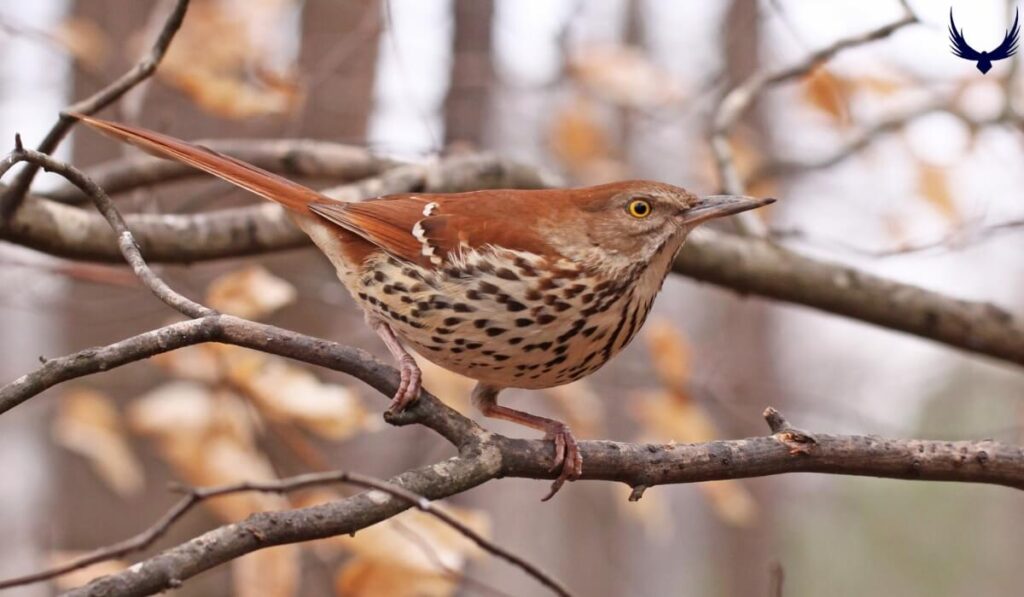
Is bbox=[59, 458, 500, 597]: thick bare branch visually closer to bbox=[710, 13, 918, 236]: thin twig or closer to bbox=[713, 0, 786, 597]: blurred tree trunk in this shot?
bbox=[710, 13, 918, 236]: thin twig

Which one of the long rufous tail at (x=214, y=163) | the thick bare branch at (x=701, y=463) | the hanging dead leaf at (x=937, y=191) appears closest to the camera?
the thick bare branch at (x=701, y=463)

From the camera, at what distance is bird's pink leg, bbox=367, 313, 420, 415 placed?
7.88 feet

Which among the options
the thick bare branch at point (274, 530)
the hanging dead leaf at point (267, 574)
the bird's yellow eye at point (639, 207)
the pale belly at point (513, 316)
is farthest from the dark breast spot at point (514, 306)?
the hanging dead leaf at point (267, 574)

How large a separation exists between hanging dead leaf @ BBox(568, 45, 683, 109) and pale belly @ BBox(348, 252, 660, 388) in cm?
290

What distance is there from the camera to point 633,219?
3271 millimetres

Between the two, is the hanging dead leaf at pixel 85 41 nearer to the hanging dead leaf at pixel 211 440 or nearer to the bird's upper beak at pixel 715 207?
the hanging dead leaf at pixel 211 440

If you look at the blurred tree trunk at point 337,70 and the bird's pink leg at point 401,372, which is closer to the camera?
the bird's pink leg at point 401,372

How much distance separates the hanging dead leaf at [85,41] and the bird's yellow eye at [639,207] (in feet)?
7.44

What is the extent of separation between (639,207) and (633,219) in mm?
49

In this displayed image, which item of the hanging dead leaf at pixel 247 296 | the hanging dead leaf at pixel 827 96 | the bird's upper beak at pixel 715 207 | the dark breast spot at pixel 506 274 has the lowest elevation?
the dark breast spot at pixel 506 274

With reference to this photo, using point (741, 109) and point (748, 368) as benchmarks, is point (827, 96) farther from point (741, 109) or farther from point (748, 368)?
point (748, 368)

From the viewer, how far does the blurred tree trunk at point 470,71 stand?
5.96m

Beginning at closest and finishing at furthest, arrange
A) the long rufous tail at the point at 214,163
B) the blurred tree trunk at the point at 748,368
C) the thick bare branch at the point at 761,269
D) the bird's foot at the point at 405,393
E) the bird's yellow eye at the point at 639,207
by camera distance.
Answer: the bird's foot at the point at 405,393 < the long rufous tail at the point at 214,163 < the bird's yellow eye at the point at 639,207 < the thick bare branch at the point at 761,269 < the blurred tree trunk at the point at 748,368

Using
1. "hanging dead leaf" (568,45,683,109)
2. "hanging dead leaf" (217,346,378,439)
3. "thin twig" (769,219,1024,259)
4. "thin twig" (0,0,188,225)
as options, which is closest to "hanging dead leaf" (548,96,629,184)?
"hanging dead leaf" (568,45,683,109)
